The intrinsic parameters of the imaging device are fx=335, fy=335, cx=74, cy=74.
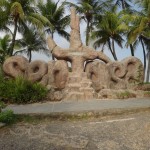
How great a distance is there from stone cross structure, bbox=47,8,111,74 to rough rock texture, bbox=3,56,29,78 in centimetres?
142

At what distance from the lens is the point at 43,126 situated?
801 centimetres

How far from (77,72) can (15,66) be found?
2.69m

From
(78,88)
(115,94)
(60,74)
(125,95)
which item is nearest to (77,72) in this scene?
(60,74)

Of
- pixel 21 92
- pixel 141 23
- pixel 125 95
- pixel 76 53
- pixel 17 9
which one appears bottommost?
pixel 125 95

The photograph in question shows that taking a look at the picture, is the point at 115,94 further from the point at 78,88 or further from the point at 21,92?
the point at 21,92

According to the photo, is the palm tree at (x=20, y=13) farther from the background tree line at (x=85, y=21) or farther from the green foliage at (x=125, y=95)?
the green foliage at (x=125, y=95)

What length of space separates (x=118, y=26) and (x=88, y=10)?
410cm

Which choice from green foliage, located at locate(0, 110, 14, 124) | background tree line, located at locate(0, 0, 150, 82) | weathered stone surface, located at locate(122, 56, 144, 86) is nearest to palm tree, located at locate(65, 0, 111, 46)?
background tree line, located at locate(0, 0, 150, 82)

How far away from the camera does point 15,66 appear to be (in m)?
14.5

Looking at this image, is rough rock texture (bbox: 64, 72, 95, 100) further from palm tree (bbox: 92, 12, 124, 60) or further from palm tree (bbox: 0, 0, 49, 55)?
palm tree (bbox: 92, 12, 124, 60)

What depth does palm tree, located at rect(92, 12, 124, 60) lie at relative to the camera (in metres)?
29.4

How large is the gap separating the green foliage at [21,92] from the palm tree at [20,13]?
12205 mm

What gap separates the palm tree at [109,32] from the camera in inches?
1156

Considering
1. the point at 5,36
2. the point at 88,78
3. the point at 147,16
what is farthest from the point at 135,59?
the point at 5,36
